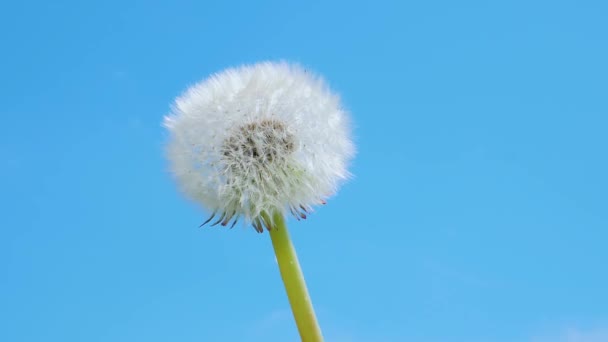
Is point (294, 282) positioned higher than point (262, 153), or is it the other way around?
point (262, 153)

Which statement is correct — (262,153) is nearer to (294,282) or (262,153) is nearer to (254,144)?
(254,144)

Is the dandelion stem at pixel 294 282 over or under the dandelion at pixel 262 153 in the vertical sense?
under

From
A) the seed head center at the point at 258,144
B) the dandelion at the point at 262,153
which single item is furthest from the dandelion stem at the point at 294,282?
the seed head center at the point at 258,144

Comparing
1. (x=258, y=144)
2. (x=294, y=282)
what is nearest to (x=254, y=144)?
(x=258, y=144)

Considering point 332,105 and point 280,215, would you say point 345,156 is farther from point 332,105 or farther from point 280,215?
point 280,215

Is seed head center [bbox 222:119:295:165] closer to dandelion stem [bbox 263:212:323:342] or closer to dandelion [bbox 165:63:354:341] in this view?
dandelion [bbox 165:63:354:341]

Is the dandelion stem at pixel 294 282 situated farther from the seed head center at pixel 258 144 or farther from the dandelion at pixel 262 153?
the seed head center at pixel 258 144
